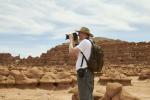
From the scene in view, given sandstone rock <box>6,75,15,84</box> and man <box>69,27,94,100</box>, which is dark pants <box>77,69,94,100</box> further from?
sandstone rock <box>6,75,15,84</box>

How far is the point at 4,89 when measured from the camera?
640 inches

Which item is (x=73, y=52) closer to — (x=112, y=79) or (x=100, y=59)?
(x=100, y=59)

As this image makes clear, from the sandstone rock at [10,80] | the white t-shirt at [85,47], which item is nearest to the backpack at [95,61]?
the white t-shirt at [85,47]

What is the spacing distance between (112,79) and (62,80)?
4940mm

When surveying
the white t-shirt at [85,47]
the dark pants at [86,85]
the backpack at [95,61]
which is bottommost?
the dark pants at [86,85]

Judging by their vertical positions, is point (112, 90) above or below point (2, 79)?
above

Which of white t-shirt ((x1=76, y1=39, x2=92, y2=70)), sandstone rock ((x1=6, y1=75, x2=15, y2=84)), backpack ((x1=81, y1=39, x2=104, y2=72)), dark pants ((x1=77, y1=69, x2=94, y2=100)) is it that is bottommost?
sandstone rock ((x1=6, y1=75, x2=15, y2=84))

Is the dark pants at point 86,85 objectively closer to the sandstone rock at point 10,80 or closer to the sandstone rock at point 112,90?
the sandstone rock at point 112,90

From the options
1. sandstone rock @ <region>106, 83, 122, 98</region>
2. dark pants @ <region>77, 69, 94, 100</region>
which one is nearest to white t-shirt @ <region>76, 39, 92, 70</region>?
dark pants @ <region>77, 69, 94, 100</region>

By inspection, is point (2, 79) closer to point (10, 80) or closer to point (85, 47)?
point (10, 80)

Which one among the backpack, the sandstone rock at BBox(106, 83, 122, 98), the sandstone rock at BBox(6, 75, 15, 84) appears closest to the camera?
the backpack

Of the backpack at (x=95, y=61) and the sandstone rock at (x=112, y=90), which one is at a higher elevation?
the backpack at (x=95, y=61)

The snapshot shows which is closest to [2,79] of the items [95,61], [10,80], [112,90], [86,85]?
[10,80]

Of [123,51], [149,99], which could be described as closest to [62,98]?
[149,99]
